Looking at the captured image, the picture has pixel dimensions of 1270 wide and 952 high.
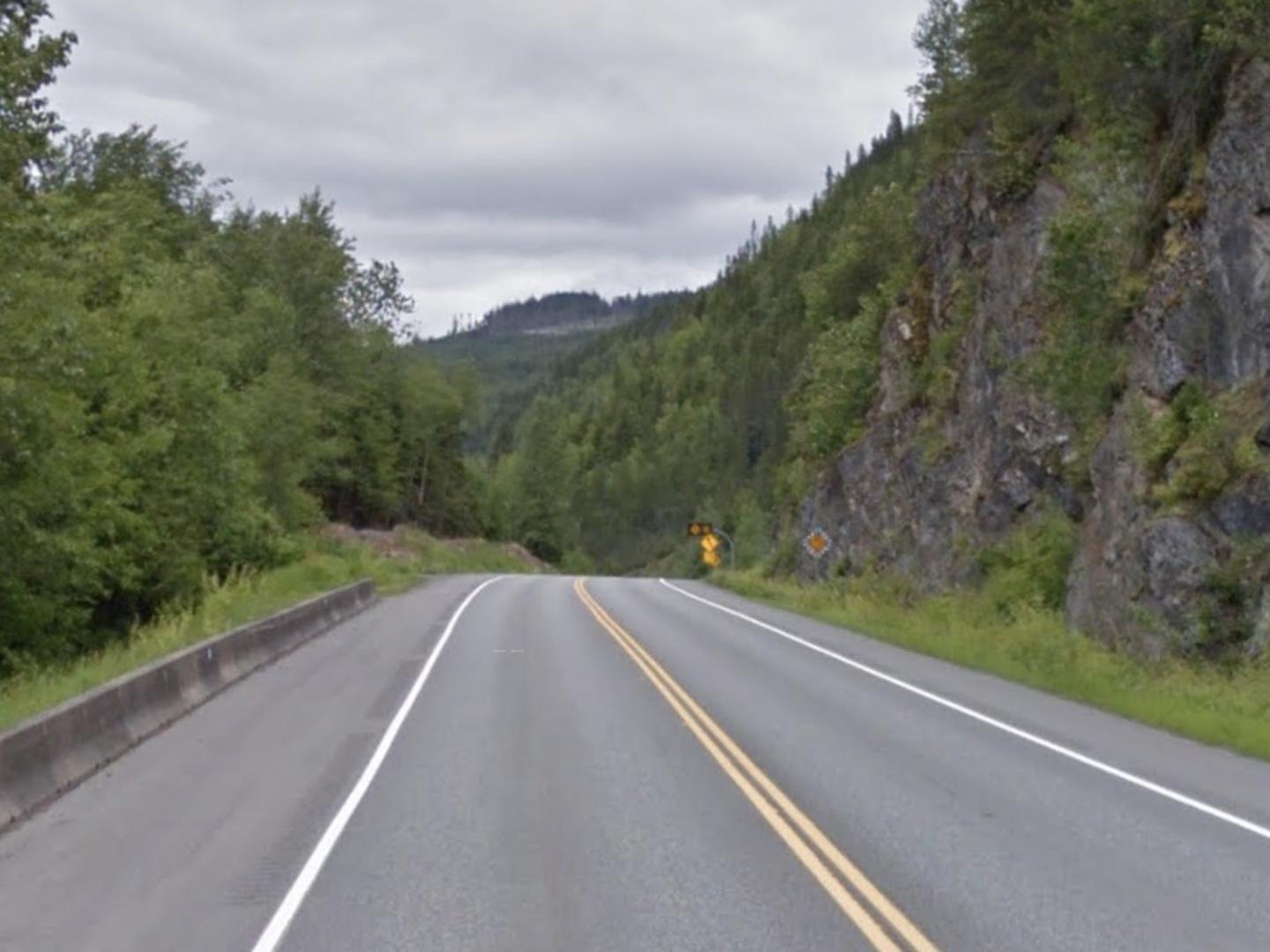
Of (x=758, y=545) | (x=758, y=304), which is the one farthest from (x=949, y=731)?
(x=758, y=304)

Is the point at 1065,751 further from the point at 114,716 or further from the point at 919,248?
the point at 919,248

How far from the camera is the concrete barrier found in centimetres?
1211

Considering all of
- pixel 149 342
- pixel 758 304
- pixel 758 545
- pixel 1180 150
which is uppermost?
pixel 758 304

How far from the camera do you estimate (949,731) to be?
16.9m

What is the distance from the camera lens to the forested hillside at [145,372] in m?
23.8

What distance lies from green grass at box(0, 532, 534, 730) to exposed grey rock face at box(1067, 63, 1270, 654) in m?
13.7

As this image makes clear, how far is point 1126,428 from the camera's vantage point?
27.6 meters

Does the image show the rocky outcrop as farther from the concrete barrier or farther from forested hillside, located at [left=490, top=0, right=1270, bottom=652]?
the concrete barrier

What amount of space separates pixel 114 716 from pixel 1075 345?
21.5 m

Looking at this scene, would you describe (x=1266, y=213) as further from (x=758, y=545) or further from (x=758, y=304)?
(x=758, y=304)

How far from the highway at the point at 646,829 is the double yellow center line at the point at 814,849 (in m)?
0.03

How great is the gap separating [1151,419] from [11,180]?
58.2 feet

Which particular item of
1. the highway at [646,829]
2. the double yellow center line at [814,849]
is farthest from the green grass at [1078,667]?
the double yellow center line at [814,849]

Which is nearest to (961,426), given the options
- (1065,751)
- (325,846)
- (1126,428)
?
(1126,428)
